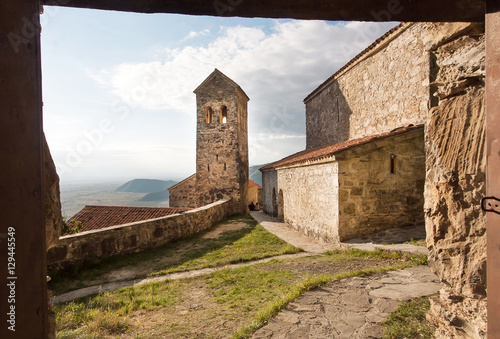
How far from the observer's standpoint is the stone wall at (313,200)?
7855 mm

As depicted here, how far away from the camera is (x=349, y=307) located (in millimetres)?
3105

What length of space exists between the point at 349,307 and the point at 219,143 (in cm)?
1555

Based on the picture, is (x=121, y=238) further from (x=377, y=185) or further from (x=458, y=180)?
(x=458, y=180)

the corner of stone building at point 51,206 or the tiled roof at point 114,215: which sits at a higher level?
the corner of stone building at point 51,206

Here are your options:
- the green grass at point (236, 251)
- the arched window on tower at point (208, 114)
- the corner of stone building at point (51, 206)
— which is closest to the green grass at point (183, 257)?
the green grass at point (236, 251)

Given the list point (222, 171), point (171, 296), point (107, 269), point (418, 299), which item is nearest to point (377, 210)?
point (418, 299)

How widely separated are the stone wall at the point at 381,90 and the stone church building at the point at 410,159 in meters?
0.04

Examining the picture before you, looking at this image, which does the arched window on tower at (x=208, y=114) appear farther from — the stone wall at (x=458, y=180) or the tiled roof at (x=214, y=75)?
the stone wall at (x=458, y=180)

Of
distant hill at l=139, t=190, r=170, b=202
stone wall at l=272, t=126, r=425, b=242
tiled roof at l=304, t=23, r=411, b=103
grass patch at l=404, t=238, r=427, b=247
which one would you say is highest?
tiled roof at l=304, t=23, r=411, b=103

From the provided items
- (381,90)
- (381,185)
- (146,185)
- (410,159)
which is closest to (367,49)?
(381,90)

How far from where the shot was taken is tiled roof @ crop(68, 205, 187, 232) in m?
13.4

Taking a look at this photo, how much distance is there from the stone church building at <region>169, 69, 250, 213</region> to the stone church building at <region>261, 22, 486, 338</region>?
2.36 metres

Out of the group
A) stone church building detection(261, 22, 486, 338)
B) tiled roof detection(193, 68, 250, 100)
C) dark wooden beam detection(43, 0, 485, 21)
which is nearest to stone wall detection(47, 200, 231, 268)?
stone church building detection(261, 22, 486, 338)

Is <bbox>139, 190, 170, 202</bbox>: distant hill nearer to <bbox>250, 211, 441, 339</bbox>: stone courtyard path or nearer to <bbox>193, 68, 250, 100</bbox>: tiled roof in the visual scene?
<bbox>193, 68, 250, 100</bbox>: tiled roof
